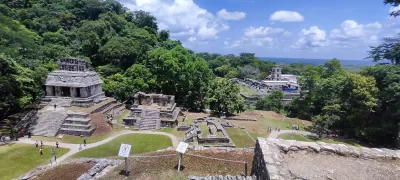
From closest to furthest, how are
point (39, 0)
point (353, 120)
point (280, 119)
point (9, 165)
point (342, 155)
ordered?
point (342, 155), point (9, 165), point (353, 120), point (280, 119), point (39, 0)

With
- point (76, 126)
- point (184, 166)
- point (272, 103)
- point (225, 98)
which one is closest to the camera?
point (184, 166)

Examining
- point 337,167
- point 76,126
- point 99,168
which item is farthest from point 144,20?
point 337,167

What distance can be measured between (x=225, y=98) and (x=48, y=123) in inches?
797

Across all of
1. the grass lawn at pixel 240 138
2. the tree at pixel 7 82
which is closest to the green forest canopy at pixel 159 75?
the tree at pixel 7 82

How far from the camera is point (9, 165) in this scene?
54.0 feet

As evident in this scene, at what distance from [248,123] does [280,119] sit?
616cm

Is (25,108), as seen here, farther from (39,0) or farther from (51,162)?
(39,0)

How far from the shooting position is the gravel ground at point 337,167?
690 centimetres

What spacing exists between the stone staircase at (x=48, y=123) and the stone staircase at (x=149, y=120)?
7432 millimetres

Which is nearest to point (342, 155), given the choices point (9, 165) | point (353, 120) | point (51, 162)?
point (51, 162)

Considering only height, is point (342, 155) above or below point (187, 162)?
above

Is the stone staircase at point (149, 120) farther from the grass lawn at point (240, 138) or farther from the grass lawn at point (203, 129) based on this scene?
the grass lawn at point (240, 138)

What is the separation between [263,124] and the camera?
29672mm

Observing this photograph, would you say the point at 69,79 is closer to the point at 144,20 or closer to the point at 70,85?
the point at 70,85
